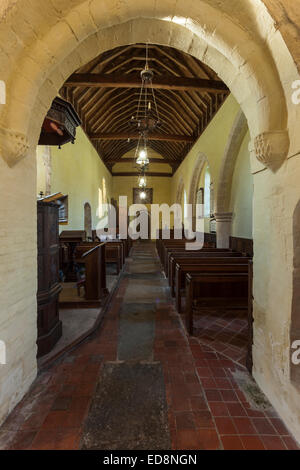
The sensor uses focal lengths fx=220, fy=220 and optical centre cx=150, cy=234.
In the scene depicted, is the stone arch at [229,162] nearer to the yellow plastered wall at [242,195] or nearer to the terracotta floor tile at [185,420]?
the yellow plastered wall at [242,195]

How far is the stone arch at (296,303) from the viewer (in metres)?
1.69

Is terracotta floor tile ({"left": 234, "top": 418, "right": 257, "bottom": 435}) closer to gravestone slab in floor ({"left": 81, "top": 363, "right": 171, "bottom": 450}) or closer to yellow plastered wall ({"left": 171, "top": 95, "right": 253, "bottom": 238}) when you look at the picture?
gravestone slab in floor ({"left": 81, "top": 363, "right": 171, "bottom": 450})

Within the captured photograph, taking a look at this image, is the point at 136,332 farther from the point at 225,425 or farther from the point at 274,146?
the point at 274,146

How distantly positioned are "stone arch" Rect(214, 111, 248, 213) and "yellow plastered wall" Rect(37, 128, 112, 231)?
487cm

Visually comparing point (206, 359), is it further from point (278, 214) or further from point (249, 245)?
point (249, 245)

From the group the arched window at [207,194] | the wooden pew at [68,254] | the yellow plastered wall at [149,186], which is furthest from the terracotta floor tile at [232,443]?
the yellow plastered wall at [149,186]

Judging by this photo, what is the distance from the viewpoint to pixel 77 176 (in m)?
8.18

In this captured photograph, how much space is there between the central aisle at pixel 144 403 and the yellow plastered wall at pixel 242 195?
4.57m

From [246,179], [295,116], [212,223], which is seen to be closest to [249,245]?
[246,179]

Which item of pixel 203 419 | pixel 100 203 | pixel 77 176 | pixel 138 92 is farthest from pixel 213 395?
pixel 100 203

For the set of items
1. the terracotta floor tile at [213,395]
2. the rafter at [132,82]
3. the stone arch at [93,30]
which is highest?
the rafter at [132,82]

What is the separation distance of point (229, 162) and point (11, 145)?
20.6 ft

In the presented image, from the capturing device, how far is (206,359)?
250 cm

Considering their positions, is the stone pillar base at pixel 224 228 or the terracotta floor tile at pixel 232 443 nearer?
the terracotta floor tile at pixel 232 443
